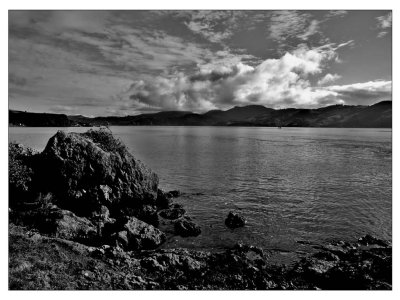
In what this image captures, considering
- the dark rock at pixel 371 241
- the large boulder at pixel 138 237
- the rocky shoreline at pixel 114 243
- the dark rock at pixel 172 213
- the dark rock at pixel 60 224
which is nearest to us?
the rocky shoreline at pixel 114 243

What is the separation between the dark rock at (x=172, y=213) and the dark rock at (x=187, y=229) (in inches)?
151

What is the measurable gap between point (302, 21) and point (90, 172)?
25101 mm

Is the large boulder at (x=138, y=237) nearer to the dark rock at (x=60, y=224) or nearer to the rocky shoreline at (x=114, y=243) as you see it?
the rocky shoreline at (x=114, y=243)

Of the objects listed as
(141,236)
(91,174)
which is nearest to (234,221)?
(141,236)

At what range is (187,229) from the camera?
92.7ft

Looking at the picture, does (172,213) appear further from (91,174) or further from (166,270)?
(166,270)

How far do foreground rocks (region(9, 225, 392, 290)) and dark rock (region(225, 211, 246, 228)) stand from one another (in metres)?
7.38

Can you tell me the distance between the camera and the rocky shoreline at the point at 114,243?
1756 centimetres

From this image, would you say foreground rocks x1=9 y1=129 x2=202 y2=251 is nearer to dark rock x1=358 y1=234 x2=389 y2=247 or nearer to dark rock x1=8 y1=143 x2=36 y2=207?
dark rock x1=8 y1=143 x2=36 y2=207

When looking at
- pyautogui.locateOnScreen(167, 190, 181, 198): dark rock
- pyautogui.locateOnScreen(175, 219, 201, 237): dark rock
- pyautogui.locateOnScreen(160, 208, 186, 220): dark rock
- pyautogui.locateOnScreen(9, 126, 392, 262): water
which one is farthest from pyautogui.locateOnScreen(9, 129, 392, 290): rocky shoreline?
pyautogui.locateOnScreen(167, 190, 181, 198): dark rock

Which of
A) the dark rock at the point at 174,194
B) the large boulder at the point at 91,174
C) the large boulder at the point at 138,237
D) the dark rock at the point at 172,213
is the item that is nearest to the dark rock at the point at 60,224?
the large boulder at the point at 138,237

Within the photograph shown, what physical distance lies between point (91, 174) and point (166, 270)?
1640 centimetres

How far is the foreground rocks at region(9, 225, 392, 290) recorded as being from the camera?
1650 centimetres
